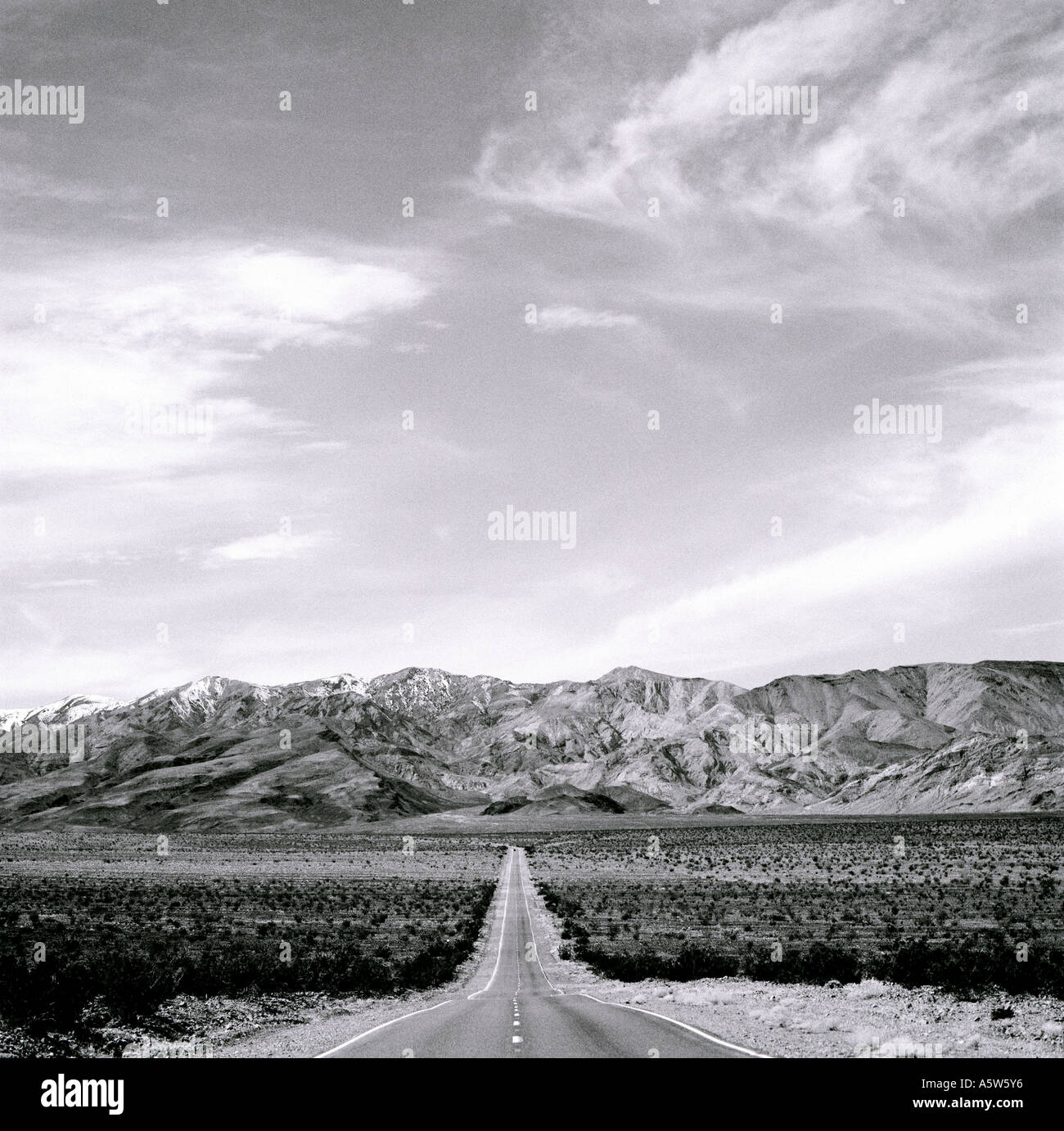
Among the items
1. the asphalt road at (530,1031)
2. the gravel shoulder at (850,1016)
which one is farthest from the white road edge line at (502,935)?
the gravel shoulder at (850,1016)

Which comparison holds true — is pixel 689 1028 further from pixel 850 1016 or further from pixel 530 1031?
pixel 850 1016

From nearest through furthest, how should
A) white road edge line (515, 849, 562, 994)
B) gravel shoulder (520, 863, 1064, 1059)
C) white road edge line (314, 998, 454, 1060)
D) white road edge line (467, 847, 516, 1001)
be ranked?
white road edge line (314, 998, 454, 1060) < gravel shoulder (520, 863, 1064, 1059) < white road edge line (467, 847, 516, 1001) < white road edge line (515, 849, 562, 994)

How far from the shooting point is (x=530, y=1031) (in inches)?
709

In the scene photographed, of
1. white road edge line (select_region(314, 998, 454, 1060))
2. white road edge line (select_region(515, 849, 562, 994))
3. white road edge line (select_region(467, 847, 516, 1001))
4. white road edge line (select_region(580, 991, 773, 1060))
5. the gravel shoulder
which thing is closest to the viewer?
white road edge line (select_region(580, 991, 773, 1060))

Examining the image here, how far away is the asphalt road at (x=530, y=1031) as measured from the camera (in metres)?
15.5

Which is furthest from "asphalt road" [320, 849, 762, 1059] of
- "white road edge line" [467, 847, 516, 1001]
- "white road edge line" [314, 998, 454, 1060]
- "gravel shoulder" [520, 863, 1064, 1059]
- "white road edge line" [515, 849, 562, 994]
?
"gravel shoulder" [520, 863, 1064, 1059]

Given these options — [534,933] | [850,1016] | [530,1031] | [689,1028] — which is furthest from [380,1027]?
[534,933]

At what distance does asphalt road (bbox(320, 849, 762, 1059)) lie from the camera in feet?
50.9

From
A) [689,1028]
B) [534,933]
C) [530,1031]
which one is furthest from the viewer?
[534,933]

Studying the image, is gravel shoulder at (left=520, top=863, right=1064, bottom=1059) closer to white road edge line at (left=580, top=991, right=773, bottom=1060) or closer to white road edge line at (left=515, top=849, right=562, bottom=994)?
white road edge line at (left=580, top=991, right=773, bottom=1060)

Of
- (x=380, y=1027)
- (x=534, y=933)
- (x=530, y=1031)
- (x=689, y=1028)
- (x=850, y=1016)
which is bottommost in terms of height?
(x=534, y=933)

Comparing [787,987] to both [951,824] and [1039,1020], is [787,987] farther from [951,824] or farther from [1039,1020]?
[951,824]
